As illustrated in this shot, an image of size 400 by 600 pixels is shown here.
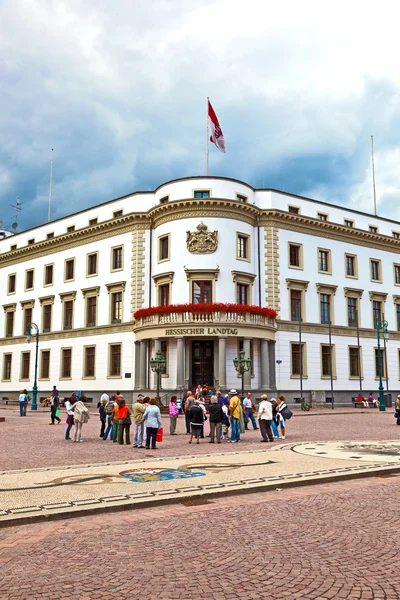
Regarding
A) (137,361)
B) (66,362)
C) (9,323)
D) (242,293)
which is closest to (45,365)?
(66,362)

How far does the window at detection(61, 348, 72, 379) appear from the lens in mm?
49719

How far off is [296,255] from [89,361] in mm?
19626

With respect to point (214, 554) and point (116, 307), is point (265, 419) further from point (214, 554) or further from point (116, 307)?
point (116, 307)

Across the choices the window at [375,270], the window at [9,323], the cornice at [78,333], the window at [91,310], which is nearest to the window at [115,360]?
the cornice at [78,333]

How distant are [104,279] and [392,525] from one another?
41.7 metres

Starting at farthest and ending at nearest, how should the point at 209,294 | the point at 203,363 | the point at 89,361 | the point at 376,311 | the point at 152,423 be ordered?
the point at 376,311, the point at 89,361, the point at 209,294, the point at 203,363, the point at 152,423

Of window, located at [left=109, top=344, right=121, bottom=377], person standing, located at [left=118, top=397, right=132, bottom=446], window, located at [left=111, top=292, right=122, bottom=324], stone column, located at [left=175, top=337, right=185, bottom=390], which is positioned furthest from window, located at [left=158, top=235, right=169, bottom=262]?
person standing, located at [left=118, top=397, right=132, bottom=446]

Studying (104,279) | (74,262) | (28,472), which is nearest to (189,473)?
(28,472)

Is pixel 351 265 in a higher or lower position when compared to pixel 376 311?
higher

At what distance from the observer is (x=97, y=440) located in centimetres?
2058

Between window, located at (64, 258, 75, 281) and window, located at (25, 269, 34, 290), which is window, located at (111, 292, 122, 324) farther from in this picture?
window, located at (25, 269, 34, 290)

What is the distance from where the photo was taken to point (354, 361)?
159 ft

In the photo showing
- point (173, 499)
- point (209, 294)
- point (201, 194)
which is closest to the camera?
point (173, 499)

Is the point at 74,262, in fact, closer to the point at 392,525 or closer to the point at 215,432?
the point at 215,432
